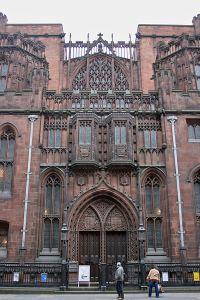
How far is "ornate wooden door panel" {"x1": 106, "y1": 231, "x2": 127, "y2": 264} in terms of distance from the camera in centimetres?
2255

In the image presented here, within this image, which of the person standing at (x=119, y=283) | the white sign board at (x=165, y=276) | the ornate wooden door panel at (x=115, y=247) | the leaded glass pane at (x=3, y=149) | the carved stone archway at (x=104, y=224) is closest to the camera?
the person standing at (x=119, y=283)

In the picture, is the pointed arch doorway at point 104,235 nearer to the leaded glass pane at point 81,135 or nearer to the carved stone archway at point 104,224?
the carved stone archway at point 104,224

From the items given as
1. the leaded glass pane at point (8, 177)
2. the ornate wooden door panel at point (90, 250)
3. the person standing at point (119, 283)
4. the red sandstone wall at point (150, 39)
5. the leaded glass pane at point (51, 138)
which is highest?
the red sandstone wall at point (150, 39)

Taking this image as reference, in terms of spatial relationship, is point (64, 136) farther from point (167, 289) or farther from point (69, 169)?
point (167, 289)

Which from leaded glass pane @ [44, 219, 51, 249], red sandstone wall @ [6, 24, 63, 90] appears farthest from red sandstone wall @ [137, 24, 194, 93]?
leaded glass pane @ [44, 219, 51, 249]

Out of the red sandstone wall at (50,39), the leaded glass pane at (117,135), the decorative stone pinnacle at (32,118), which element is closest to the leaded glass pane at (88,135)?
the leaded glass pane at (117,135)

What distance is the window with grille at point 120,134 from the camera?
78.5 feet

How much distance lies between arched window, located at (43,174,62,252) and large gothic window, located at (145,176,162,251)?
5.77 meters

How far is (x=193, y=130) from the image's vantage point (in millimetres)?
25219

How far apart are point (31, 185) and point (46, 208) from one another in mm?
1807

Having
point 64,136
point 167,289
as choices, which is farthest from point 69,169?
point 167,289

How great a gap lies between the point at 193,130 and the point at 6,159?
43.0 feet

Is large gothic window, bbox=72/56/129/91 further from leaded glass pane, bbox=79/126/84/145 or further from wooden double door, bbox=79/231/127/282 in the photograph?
wooden double door, bbox=79/231/127/282

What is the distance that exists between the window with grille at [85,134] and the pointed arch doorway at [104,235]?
393cm
